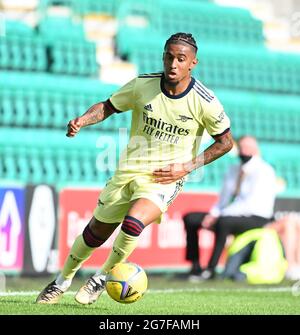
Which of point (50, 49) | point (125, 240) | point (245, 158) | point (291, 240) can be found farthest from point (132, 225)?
point (50, 49)

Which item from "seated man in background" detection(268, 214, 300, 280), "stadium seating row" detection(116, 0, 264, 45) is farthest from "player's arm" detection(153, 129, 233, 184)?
"stadium seating row" detection(116, 0, 264, 45)

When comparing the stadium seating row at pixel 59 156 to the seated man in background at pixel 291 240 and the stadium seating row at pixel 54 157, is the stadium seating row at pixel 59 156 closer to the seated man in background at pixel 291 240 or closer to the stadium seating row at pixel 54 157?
the stadium seating row at pixel 54 157

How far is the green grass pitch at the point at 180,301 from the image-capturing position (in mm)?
7078

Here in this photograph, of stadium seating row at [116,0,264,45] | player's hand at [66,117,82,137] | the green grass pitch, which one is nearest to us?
player's hand at [66,117,82,137]

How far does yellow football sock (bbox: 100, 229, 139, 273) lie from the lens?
7102 mm

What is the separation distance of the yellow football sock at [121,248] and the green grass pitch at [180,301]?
34 centimetres

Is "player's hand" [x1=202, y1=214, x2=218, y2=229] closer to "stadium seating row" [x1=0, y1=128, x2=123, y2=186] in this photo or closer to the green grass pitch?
the green grass pitch

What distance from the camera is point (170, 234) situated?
12945 mm

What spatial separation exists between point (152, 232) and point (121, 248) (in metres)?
5.59

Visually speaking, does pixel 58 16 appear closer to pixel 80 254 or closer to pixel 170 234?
pixel 170 234

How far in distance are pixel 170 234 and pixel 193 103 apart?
5813mm

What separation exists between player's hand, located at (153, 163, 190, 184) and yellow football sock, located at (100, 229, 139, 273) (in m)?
0.49

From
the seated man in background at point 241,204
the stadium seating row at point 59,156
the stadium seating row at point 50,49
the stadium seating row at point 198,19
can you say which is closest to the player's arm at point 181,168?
the seated man in background at point 241,204
